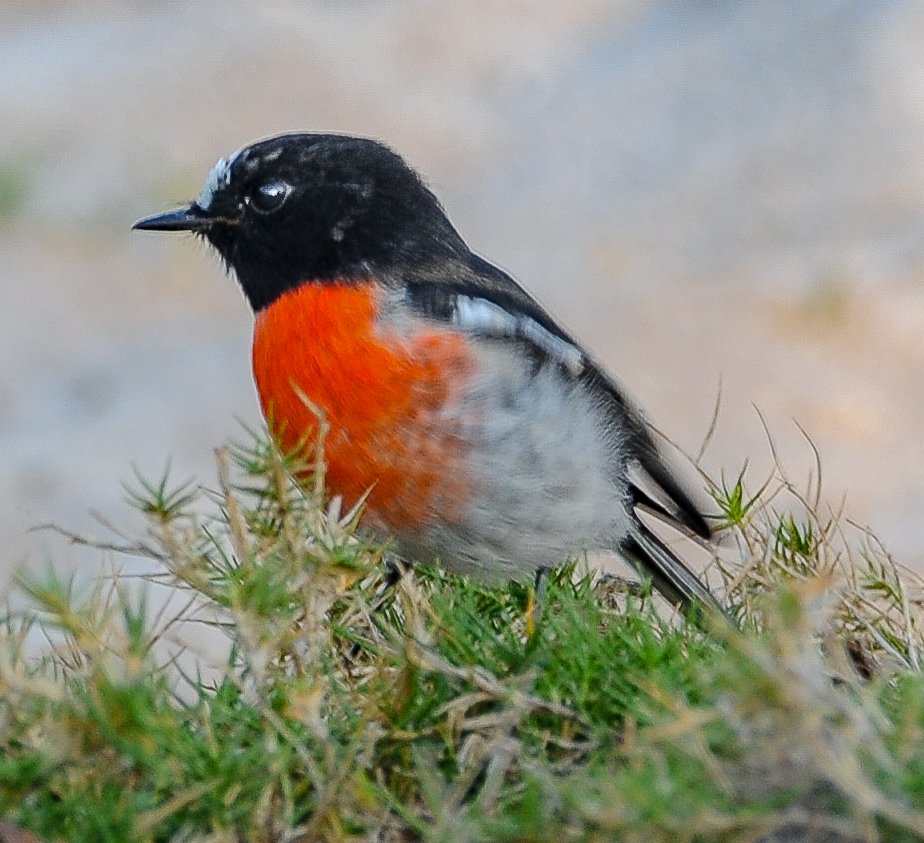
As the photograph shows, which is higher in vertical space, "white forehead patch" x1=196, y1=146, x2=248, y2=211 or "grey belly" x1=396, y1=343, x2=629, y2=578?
"white forehead patch" x1=196, y1=146, x2=248, y2=211

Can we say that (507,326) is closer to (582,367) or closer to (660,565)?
(582,367)

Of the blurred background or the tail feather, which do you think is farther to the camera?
the blurred background

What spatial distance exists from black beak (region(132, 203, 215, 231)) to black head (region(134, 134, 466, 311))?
4 centimetres

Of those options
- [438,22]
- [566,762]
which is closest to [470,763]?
[566,762]

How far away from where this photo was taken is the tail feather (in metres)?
4.80

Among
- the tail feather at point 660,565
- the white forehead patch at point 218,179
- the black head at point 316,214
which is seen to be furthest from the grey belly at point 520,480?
the white forehead patch at point 218,179

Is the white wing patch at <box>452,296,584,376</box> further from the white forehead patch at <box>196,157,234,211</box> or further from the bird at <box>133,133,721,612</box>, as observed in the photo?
the white forehead patch at <box>196,157,234,211</box>

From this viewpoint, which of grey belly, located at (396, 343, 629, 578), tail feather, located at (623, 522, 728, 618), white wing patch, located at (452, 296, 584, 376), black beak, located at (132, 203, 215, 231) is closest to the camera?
grey belly, located at (396, 343, 629, 578)

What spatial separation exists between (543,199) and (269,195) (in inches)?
354

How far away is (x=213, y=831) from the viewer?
2531 mm

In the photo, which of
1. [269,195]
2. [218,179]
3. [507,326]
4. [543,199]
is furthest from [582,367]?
[543,199]

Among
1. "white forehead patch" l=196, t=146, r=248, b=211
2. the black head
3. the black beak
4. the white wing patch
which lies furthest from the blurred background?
the white wing patch

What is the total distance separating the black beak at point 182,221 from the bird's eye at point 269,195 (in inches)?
6.9

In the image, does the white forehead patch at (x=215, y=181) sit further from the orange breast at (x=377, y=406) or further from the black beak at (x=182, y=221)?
the orange breast at (x=377, y=406)
